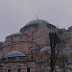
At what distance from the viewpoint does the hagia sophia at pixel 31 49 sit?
29.0m

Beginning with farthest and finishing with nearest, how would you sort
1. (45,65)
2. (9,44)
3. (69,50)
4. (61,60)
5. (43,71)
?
(9,44)
(69,50)
(61,60)
(45,65)
(43,71)

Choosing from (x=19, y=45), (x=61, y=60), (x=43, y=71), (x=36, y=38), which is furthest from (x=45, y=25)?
(x=43, y=71)

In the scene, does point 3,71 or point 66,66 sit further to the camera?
point 66,66

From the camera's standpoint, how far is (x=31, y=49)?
4081 centimetres

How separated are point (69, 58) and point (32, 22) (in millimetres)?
14654

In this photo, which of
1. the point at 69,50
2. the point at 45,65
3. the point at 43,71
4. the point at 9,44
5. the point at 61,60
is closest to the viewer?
the point at 43,71

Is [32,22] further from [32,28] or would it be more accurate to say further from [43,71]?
[43,71]

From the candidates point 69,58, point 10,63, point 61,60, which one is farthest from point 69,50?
point 10,63

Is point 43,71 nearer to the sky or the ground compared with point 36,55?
nearer to the ground

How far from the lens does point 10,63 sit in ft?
94.5

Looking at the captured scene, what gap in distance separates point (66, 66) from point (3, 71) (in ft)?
40.3

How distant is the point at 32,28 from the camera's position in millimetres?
47438

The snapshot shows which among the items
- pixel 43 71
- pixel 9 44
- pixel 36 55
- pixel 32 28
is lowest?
pixel 43 71

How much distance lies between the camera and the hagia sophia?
95.1ft
